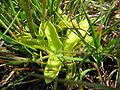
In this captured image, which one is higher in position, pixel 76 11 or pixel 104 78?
pixel 76 11

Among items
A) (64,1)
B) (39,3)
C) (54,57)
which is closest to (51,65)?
(54,57)

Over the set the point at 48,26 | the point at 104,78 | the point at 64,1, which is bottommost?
the point at 104,78

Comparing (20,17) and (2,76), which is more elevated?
(20,17)

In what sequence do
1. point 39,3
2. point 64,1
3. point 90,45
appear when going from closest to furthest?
point 90,45 → point 39,3 → point 64,1

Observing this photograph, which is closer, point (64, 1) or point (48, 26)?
point (48, 26)

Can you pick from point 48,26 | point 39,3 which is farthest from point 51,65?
point 39,3

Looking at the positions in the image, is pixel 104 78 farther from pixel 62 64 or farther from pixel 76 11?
pixel 76 11

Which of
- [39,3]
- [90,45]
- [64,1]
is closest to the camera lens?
[90,45]

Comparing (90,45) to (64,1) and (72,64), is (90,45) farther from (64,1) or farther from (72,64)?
(64,1)

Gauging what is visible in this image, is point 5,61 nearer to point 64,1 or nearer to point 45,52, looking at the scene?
point 45,52
